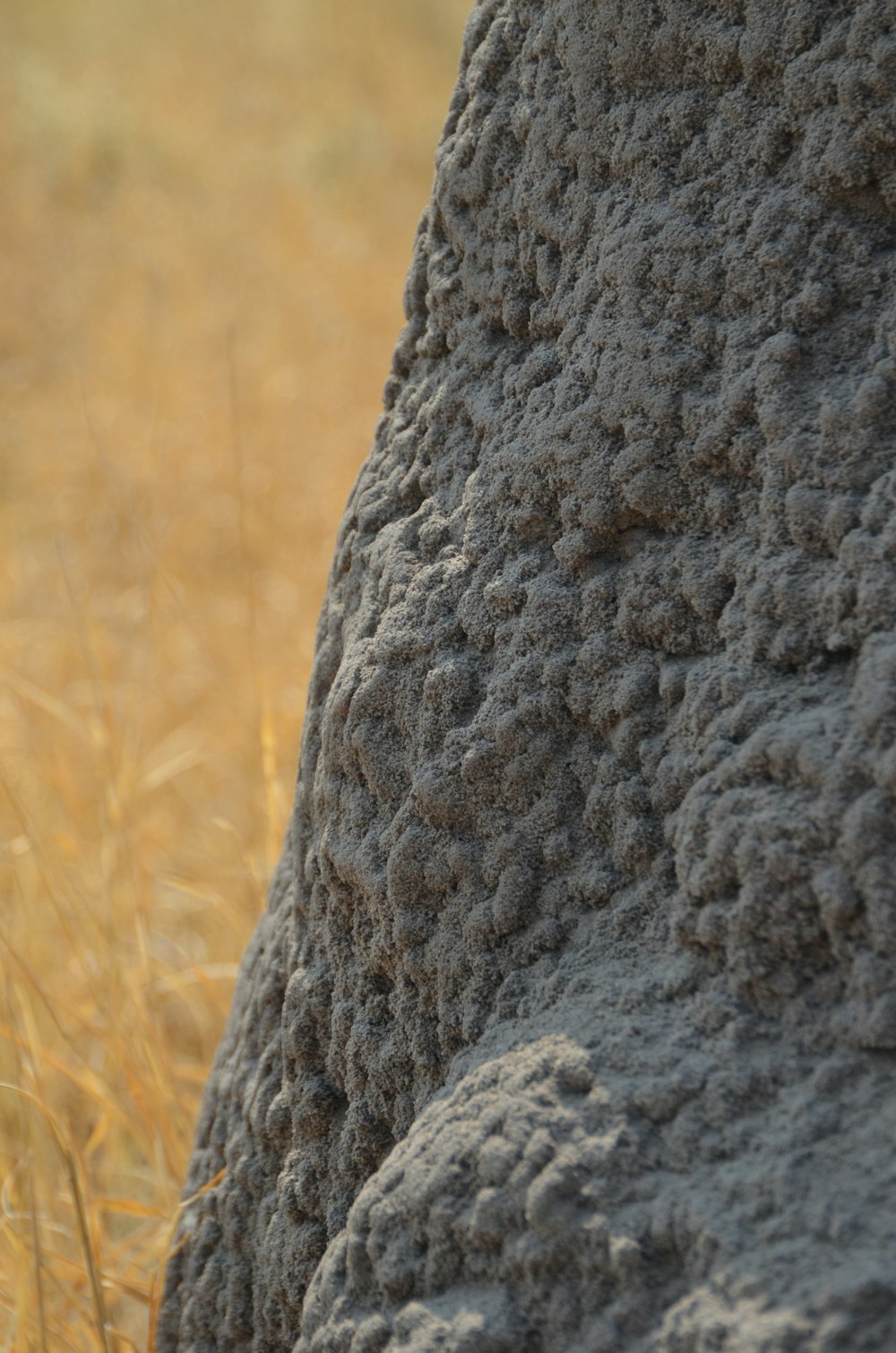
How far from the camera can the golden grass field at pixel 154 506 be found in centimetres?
142

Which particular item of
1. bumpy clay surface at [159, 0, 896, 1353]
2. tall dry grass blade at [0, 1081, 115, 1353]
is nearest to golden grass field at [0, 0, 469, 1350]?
tall dry grass blade at [0, 1081, 115, 1353]

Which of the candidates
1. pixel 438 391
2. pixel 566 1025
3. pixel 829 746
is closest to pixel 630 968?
pixel 566 1025

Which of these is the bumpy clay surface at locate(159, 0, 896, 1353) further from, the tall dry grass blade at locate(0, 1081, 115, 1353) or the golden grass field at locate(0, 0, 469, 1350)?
the golden grass field at locate(0, 0, 469, 1350)

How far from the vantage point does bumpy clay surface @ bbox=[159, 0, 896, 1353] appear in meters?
0.51

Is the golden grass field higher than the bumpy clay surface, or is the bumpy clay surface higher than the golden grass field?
the golden grass field

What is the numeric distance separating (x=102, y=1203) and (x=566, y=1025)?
2.39 feet

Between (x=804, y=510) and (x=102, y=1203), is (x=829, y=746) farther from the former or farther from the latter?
(x=102, y=1203)

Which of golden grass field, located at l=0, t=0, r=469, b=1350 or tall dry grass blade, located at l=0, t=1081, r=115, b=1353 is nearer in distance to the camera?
tall dry grass blade, located at l=0, t=1081, r=115, b=1353

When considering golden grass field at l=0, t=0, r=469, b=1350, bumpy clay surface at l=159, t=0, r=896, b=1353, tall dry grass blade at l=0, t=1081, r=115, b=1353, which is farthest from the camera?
golden grass field at l=0, t=0, r=469, b=1350

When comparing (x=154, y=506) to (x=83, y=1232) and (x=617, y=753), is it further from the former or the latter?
(x=617, y=753)

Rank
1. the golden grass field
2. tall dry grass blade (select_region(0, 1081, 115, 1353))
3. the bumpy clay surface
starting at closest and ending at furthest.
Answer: the bumpy clay surface, tall dry grass blade (select_region(0, 1081, 115, 1353)), the golden grass field

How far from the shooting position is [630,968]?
610 mm

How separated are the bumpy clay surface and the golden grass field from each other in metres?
0.29

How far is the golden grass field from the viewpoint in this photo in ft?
4.67
